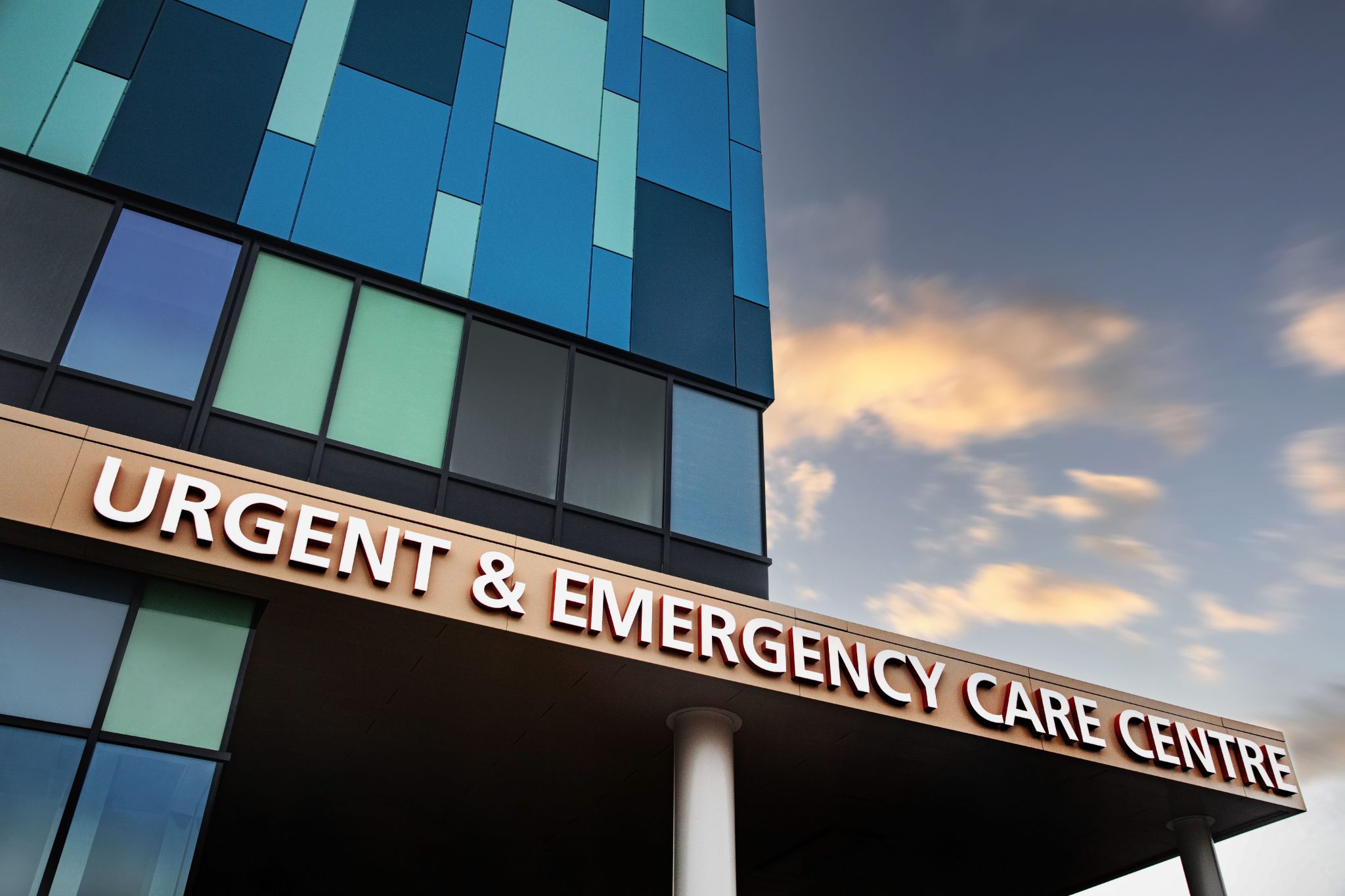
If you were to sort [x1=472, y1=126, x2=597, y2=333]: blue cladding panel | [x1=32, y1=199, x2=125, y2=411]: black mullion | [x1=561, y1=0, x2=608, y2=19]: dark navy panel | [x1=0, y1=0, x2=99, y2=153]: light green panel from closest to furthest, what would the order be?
[x1=32, y1=199, x2=125, y2=411]: black mullion → [x1=0, y1=0, x2=99, y2=153]: light green panel → [x1=472, y1=126, x2=597, y2=333]: blue cladding panel → [x1=561, y1=0, x2=608, y2=19]: dark navy panel

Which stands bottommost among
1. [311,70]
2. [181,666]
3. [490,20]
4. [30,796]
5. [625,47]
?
[30,796]

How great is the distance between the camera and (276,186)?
13.8 metres

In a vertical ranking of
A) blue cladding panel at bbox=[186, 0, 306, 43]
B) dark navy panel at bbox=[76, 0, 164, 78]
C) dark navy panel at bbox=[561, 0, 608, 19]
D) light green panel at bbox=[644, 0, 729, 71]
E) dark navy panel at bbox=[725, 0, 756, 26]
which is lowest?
dark navy panel at bbox=[76, 0, 164, 78]

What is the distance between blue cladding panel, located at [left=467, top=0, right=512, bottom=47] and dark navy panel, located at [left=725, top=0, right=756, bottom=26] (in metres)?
5.27

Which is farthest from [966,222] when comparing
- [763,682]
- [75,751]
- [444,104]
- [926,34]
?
[75,751]

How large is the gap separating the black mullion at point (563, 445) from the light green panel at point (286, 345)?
310 centimetres

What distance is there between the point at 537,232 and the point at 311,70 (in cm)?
389

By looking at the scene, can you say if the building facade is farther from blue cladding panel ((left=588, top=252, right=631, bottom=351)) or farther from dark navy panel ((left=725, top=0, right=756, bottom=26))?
dark navy panel ((left=725, top=0, right=756, bottom=26))

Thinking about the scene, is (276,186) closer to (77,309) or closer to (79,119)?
(79,119)

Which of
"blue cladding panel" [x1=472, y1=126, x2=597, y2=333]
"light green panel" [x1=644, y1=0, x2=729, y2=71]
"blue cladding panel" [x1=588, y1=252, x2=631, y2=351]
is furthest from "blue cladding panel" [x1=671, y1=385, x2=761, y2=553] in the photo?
"light green panel" [x1=644, y1=0, x2=729, y2=71]

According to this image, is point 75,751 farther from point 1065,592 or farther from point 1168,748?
point 1065,592

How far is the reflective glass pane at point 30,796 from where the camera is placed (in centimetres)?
868

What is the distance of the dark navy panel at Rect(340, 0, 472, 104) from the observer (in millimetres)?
15484

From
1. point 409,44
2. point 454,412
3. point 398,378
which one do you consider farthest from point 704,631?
point 409,44
